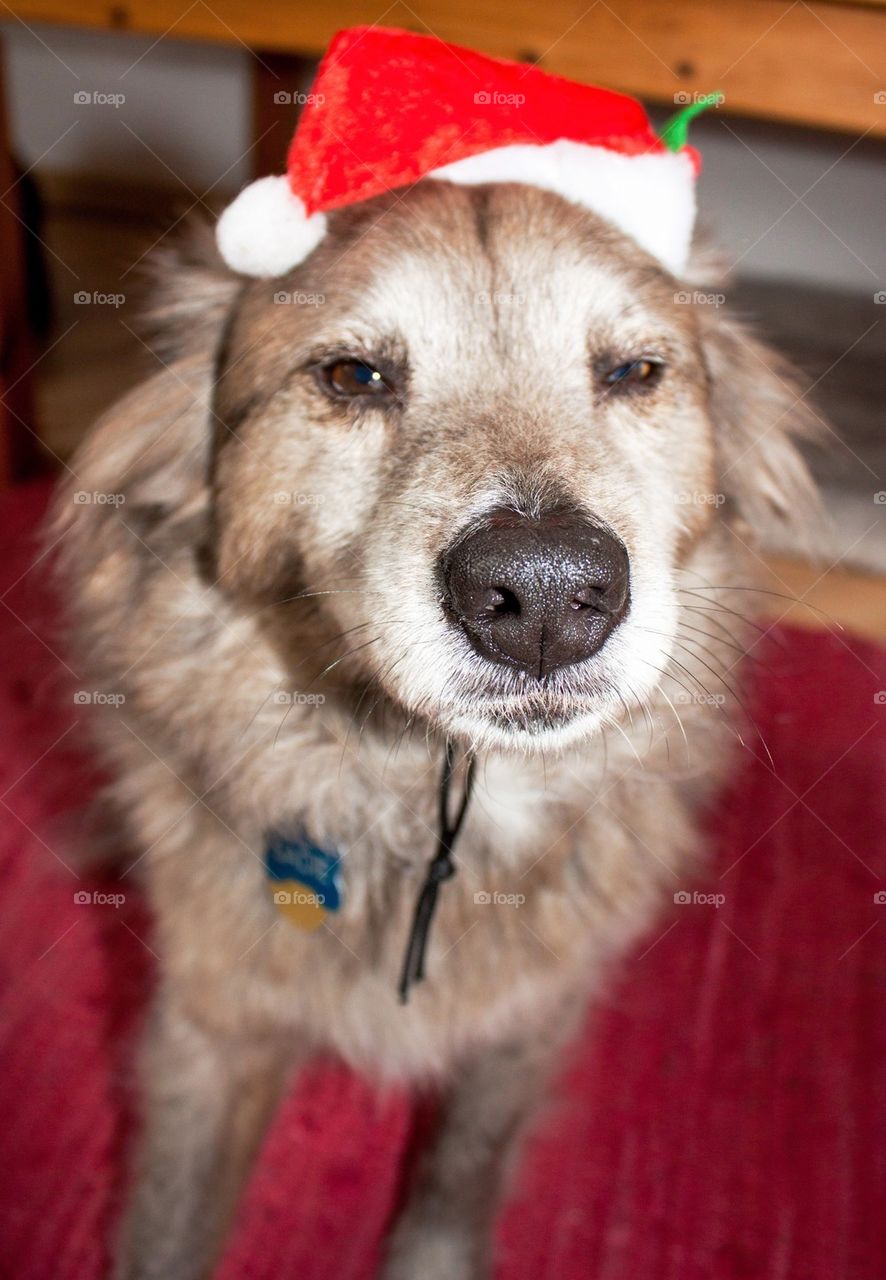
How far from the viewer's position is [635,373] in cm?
126

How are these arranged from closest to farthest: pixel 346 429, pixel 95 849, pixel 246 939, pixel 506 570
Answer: pixel 506 570 < pixel 346 429 < pixel 246 939 < pixel 95 849

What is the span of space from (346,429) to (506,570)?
34cm

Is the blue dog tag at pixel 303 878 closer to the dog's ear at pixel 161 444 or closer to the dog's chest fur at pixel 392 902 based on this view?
the dog's chest fur at pixel 392 902

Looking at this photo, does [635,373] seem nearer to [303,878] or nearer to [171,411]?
[171,411]

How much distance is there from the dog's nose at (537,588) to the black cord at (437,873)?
0.28 meters

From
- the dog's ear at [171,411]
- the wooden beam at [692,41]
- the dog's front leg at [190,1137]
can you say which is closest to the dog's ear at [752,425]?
the dog's ear at [171,411]

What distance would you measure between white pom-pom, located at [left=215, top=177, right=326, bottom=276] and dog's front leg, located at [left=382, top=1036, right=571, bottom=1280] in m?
1.11

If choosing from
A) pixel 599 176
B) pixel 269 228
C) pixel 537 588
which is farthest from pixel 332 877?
pixel 599 176

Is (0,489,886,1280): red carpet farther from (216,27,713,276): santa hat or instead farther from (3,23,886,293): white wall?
(3,23,886,293): white wall

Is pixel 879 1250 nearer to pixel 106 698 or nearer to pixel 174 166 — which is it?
pixel 106 698

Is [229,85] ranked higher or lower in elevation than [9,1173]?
higher

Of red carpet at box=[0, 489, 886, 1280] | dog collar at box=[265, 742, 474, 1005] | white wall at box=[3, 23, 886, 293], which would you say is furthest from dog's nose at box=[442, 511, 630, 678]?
white wall at box=[3, 23, 886, 293]

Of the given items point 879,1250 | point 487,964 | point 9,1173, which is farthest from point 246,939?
point 879,1250

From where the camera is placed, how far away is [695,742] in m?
1.41
